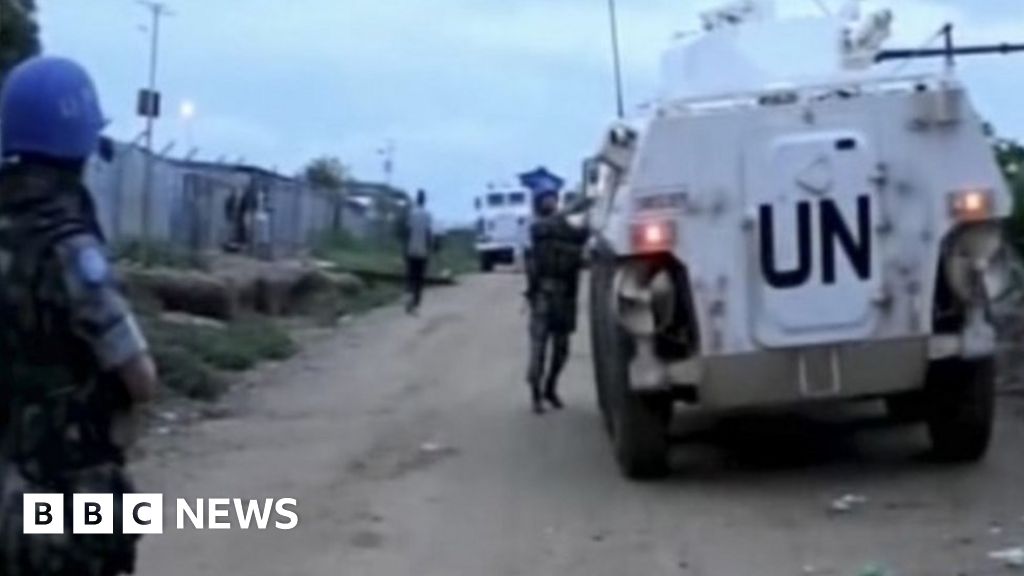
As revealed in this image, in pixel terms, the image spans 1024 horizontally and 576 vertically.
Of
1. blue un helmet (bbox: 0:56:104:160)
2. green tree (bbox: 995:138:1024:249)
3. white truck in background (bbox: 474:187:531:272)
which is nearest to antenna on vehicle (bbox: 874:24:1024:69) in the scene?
green tree (bbox: 995:138:1024:249)

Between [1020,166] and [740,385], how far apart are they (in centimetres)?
834

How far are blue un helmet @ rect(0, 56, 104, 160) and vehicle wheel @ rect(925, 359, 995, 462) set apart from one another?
974cm

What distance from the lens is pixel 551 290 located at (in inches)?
765

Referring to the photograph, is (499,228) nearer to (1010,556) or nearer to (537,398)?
(537,398)

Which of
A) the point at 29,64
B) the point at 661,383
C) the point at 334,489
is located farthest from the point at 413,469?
the point at 29,64

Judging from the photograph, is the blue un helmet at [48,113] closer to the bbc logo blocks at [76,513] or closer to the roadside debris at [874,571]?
the bbc logo blocks at [76,513]

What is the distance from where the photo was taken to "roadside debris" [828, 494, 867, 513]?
45.1 ft

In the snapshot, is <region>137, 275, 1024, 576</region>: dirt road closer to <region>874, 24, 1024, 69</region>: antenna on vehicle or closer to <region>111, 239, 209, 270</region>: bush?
<region>874, 24, 1024, 69</region>: antenna on vehicle

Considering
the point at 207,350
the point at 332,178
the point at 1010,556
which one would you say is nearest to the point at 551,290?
the point at 207,350

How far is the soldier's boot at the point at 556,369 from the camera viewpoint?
19.7 meters

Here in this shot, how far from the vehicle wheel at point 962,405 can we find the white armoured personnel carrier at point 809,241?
30cm

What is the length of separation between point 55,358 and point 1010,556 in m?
7.25

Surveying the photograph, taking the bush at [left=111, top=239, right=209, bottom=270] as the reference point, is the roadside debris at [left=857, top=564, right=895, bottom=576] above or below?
below

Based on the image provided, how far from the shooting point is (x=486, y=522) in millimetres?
13727
